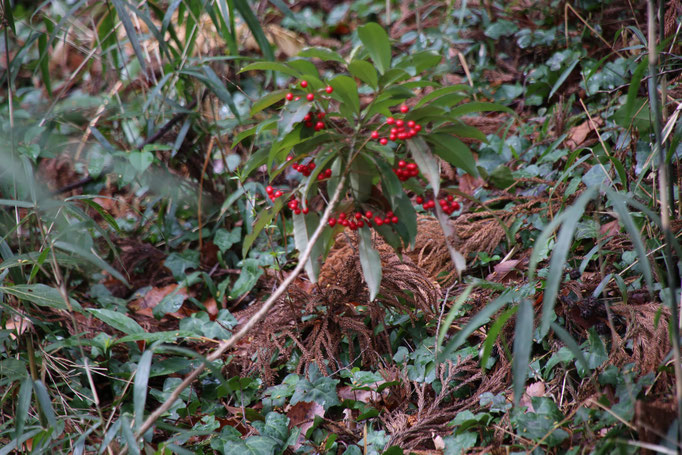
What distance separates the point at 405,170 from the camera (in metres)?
1.38

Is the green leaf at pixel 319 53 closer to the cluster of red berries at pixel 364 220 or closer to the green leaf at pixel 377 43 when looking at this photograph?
the green leaf at pixel 377 43

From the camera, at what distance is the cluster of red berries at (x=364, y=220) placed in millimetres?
1431

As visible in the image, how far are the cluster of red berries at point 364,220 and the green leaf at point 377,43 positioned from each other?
36cm

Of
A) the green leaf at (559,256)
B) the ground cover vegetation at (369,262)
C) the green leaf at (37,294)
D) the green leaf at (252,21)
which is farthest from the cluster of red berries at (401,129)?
the green leaf at (37,294)

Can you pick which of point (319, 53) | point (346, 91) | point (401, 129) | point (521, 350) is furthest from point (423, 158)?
point (521, 350)

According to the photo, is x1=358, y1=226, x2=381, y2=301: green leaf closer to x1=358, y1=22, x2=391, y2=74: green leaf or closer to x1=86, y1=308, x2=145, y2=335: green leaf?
x1=358, y1=22, x2=391, y2=74: green leaf

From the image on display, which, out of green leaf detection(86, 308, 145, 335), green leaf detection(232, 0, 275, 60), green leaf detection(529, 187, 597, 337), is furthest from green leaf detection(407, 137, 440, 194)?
green leaf detection(86, 308, 145, 335)

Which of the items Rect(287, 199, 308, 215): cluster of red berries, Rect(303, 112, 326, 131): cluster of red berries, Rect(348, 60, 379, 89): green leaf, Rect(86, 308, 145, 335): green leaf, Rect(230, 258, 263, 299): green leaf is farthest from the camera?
Rect(230, 258, 263, 299): green leaf

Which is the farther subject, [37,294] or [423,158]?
[37,294]

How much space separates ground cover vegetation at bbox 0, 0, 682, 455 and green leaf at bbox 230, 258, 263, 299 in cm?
2

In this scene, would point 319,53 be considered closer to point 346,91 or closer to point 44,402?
point 346,91

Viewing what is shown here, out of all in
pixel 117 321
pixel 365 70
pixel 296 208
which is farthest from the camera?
pixel 117 321

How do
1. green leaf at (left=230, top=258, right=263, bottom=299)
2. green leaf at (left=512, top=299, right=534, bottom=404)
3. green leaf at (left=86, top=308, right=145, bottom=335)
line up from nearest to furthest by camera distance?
green leaf at (left=512, top=299, right=534, bottom=404) < green leaf at (left=86, top=308, right=145, bottom=335) < green leaf at (left=230, top=258, right=263, bottom=299)

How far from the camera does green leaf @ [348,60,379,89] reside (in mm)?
1249
